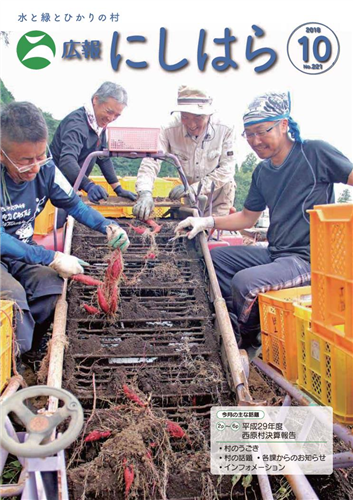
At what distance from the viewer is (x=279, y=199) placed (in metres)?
4.16

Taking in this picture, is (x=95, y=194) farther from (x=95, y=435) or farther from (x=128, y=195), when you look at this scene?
(x=95, y=435)

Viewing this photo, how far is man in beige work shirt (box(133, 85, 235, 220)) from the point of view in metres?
5.25

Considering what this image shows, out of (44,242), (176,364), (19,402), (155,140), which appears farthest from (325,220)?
(44,242)

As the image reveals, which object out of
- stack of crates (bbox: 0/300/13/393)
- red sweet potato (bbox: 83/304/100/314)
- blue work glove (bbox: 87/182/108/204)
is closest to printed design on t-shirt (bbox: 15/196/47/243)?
red sweet potato (bbox: 83/304/100/314)

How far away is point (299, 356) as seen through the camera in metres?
2.94

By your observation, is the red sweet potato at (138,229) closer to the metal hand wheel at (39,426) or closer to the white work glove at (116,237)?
the white work glove at (116,237)

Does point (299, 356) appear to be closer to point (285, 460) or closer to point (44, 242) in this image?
point (285, 460)

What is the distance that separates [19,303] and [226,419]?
147cm

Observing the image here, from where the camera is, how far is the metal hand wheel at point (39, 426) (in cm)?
168

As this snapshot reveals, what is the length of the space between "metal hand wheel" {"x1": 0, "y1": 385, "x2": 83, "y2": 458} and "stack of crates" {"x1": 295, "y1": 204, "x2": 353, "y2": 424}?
1312 millimetres

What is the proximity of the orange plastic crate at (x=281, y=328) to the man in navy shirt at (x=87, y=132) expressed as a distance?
2.42 metres

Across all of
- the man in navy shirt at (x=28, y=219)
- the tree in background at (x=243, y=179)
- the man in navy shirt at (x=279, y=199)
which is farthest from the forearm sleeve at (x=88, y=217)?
the tree in background at (x=243, y=179)

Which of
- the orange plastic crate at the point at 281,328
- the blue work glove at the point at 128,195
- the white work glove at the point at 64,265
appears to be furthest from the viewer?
the blue work glove at the point at 128,195

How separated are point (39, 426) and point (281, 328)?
1924mm
